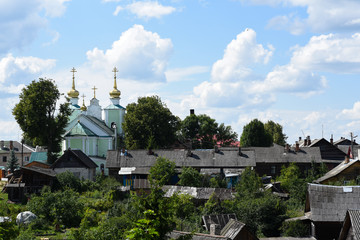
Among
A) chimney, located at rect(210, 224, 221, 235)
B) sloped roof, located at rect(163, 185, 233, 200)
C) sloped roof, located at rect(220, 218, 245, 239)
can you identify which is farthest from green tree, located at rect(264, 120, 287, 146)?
sloped roof, located at rect(220, 218, 245, 239)

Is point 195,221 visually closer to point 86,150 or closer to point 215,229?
point 215,229

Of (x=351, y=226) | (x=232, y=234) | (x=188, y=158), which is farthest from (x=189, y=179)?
(x=351, y=226)

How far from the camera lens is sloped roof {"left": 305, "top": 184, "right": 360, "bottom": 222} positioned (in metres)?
29.0

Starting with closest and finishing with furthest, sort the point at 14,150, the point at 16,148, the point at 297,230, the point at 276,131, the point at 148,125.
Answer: the point at 297,230 < the point at 148,125 < the point at 14,150 < the point at 16,148 < the point at 276,131

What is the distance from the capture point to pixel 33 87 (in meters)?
57.0

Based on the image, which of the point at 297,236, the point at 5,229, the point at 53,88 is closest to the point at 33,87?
the point at 53,88

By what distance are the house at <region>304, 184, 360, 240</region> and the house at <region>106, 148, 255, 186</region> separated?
69.2ft

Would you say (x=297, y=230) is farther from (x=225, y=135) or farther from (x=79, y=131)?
(x=225, y=135)

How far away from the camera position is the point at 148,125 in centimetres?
6456

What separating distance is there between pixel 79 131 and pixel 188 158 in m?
19.5

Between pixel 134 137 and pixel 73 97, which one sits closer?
pixel 134 137

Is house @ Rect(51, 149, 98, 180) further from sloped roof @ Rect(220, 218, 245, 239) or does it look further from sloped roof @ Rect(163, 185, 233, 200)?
sloped roof @ Rect(220, 218, 245, 239)

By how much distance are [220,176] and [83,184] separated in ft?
39.5

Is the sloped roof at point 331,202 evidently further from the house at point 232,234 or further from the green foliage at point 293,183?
the green foliage at point 293,183
